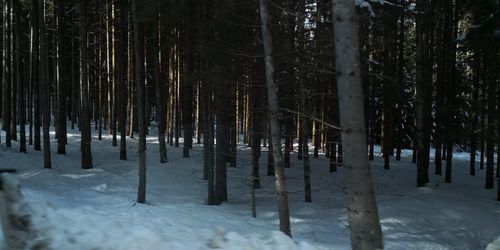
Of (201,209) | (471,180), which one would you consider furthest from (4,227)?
(471,180)

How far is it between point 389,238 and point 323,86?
5.77 meters

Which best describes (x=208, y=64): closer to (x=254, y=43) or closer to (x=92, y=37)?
(x=254, y=43)

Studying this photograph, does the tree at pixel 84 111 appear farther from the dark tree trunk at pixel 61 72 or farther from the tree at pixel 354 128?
the tree at pixel 354 128

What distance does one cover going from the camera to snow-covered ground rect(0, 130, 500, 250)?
5.95 m

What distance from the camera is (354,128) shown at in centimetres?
579

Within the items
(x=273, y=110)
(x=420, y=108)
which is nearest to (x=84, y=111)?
(x=273, y=110)

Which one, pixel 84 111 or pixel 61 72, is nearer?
pixel 84 111

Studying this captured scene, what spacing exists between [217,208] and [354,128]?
1038 cm

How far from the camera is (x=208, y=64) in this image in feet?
50.0

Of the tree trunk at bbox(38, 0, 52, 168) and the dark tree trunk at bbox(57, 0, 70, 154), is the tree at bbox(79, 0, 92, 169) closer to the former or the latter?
the dark tree trunk at bbox(57, 0, 70, 154)

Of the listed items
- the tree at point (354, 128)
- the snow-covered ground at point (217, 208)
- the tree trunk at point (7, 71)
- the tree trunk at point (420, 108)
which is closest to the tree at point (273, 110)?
the snow-covered ground at point (217, 208)

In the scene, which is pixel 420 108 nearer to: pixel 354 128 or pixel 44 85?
→ pixel 44 85

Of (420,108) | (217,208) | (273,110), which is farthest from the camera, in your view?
(420,108)

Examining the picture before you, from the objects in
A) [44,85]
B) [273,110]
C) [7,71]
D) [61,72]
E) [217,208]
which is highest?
[7,71]
